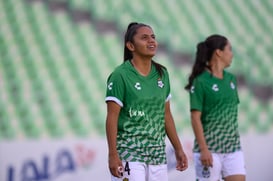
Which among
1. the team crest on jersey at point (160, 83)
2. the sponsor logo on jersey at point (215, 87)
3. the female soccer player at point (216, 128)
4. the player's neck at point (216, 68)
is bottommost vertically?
the female soccer player at point (216, 128)

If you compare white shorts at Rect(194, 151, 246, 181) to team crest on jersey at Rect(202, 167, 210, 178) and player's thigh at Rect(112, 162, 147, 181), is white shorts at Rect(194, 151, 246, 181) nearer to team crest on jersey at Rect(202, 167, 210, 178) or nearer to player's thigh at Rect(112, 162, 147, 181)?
team crest on jersey at Rect(202, 167, 210, 178)

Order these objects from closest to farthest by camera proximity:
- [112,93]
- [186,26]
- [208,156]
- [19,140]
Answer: [112,93] → [208,156] → [19,140] → [186,26]

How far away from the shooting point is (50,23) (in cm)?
591

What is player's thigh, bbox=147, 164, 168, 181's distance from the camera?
137 inches

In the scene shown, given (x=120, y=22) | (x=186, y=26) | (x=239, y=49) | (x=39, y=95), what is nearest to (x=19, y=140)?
(x=39, y=95)

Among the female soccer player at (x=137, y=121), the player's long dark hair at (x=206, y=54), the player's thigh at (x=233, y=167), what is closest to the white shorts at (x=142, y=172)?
the female soccer player at (x=137, y=121)

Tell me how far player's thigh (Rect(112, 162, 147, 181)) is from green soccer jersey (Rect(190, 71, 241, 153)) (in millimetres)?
1051

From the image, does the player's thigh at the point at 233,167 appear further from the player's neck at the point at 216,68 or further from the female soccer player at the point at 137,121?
the female soccer player at the point at 137,121

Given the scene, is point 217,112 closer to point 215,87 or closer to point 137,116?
point 215,87

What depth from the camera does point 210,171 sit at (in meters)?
4.34

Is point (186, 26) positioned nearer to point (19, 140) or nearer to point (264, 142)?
point (264, 142)

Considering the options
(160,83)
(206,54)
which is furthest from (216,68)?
(160,83)

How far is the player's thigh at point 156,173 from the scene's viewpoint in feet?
11.4

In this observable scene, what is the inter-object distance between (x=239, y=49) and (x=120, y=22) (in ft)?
4.37
